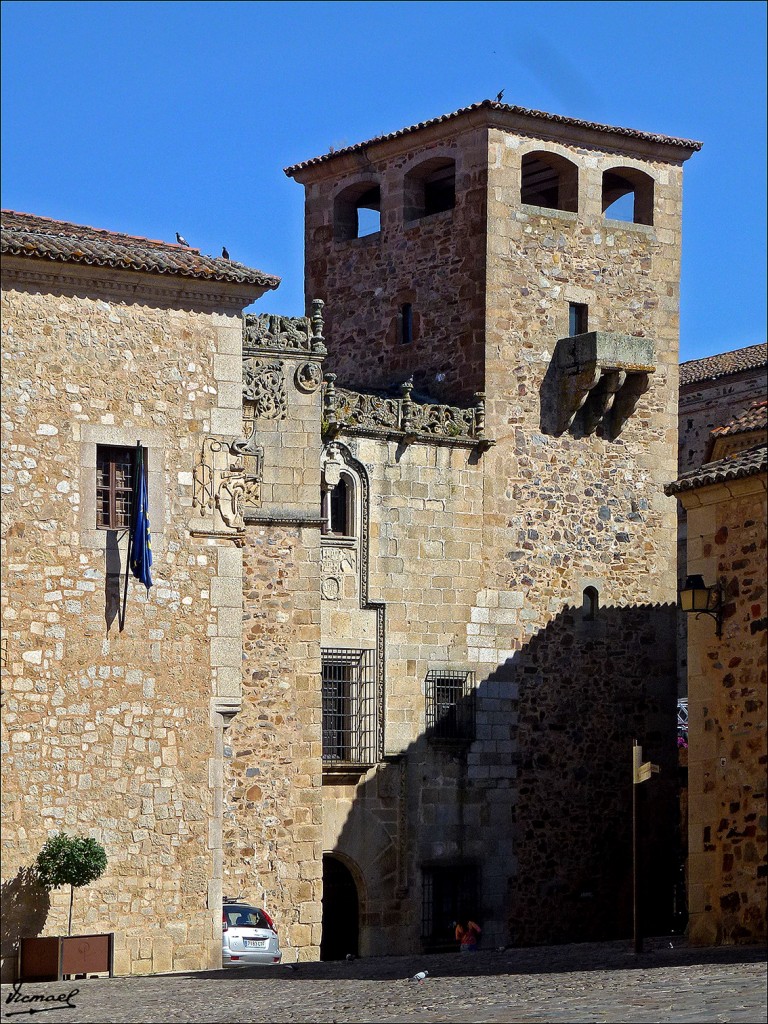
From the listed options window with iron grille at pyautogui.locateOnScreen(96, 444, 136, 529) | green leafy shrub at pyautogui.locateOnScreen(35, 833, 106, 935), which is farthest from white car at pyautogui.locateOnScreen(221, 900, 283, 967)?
window with iron grille at pyautogui.locateOnScreen(96, 444, 136, 529)

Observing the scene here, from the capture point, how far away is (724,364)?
4881 centimetres

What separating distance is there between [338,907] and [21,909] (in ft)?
29.6

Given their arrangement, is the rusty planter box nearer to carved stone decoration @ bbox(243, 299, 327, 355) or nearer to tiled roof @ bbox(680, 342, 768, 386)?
carved stone decoration @ bbox(243, 299, 327, 355)

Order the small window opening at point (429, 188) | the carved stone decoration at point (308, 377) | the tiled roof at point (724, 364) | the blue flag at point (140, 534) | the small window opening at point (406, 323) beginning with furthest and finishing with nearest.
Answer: the tiled roof at point (724, 364), the small window opening at point (429, 188), the small window opening at point (406, 323), the carved stone decoration at point (308, 377), the blue flag at point (140, 534)

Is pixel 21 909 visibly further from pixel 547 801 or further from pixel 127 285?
pixel 547 801

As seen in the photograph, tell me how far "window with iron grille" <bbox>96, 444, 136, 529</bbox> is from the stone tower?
7210 mm

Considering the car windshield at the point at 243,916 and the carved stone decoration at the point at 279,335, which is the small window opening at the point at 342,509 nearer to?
the carved stone decoration at the point at 279,335

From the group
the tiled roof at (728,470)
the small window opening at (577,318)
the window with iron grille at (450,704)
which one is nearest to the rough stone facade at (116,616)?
the tiled roof at (728,470)

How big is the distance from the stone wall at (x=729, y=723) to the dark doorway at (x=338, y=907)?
9637mm

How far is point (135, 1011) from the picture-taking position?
21.3 m

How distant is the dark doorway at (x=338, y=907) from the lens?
3372 cm

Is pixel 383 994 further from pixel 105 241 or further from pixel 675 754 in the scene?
pixel 675 754

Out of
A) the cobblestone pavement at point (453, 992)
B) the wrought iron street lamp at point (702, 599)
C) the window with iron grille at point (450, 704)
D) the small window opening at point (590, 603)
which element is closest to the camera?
the cobblestone pavement at point (453, 992)

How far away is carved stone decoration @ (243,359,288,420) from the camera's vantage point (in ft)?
100
